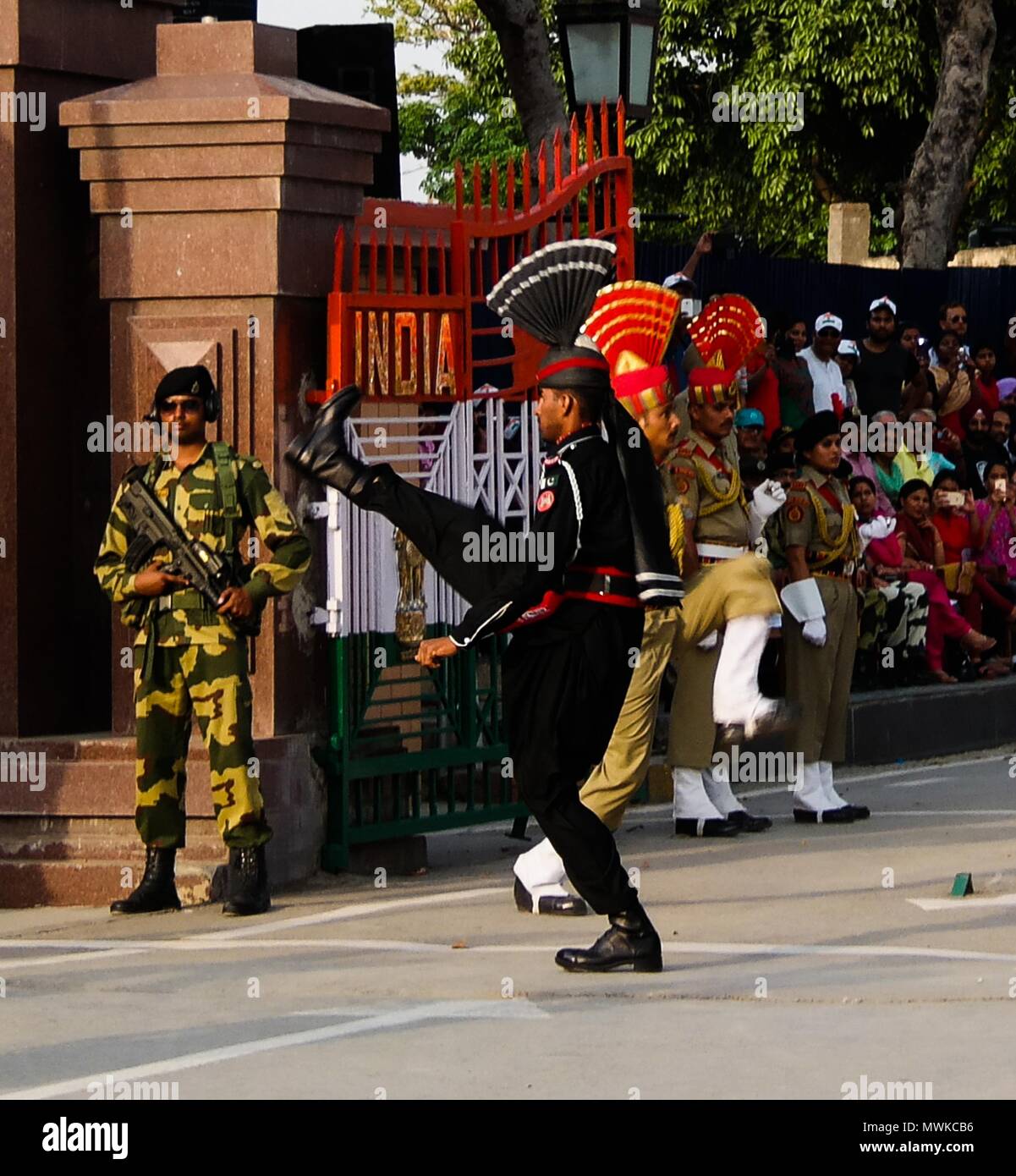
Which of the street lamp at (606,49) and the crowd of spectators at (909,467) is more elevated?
the street lamp at (606,49)

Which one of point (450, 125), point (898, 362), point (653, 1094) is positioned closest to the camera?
point (653, 1094)

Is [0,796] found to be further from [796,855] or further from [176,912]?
[796,855]

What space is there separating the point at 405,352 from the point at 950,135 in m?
16.7

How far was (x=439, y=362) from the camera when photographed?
10656mm

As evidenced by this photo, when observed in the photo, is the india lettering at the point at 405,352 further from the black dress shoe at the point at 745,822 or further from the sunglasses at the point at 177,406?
the black dress shoe at the point at 745,822

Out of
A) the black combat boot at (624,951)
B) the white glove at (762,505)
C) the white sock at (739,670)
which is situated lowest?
the black combat boot at (624,951)

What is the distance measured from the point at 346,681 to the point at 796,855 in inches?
80.7

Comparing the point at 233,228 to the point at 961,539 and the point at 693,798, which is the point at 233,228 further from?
the point at 961,539

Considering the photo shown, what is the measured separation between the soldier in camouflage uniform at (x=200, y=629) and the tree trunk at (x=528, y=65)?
10.2m

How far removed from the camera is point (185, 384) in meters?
9.55

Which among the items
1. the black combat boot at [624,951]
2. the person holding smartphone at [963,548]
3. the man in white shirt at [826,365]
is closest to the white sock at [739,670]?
the black combat boot at [624,951]

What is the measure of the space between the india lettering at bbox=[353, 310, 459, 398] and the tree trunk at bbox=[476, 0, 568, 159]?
901 cm

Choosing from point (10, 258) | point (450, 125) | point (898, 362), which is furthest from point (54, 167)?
point (450, 125)

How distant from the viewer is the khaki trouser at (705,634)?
10992 millimetres
